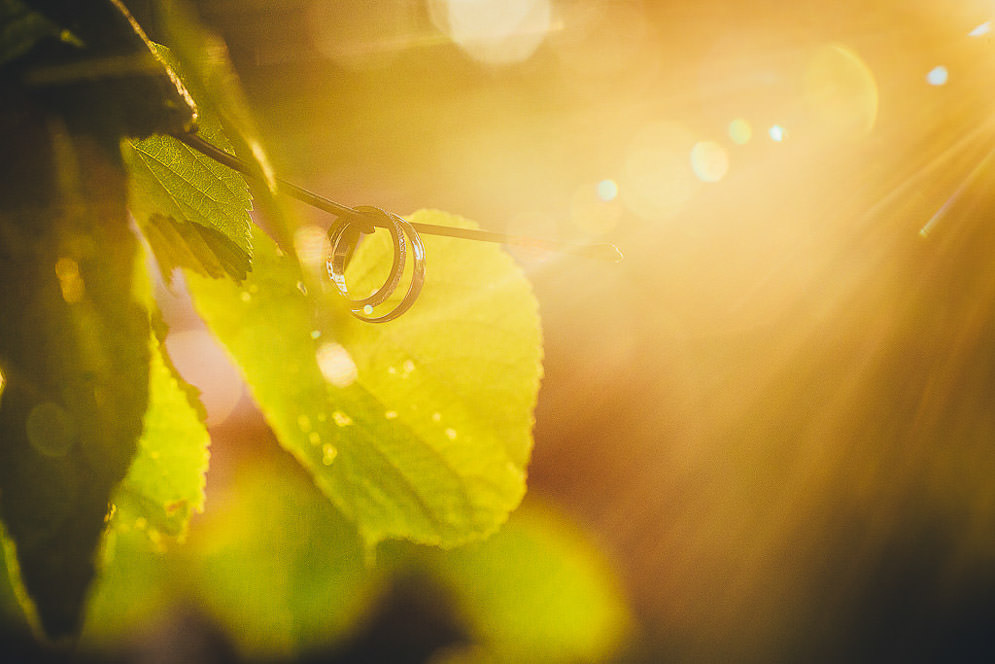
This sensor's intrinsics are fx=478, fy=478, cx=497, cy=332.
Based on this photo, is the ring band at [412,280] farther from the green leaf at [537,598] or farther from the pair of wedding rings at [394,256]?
the green leaf at [537,598]

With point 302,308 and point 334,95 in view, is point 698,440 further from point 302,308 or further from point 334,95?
point 302,308

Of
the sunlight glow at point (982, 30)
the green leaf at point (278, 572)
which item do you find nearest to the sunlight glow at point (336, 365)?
the green leaf at point (278, 572)

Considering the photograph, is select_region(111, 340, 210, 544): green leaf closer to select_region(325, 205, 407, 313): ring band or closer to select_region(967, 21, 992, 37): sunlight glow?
select_region(325, 205, 407, 313): ring band

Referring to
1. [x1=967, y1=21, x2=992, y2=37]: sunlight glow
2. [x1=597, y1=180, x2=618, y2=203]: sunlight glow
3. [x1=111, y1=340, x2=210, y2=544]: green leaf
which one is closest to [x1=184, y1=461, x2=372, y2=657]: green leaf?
[x1=111, y1=340, x2=210, y2=544]: green leaf

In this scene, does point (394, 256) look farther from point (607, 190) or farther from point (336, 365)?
point (607, 190)

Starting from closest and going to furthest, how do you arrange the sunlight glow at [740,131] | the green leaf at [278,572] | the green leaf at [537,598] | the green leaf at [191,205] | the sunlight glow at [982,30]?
the green leaf at [191,205]
the sunlight glow at [982,30]
the green leaf at [278,572]
the sunlight glow at [740,131]
the green leaf at [537,598]
